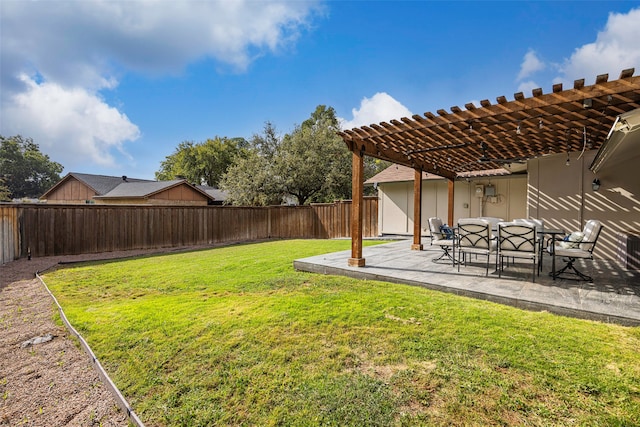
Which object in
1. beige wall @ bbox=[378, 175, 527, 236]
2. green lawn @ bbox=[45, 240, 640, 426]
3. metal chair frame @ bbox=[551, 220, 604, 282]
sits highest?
beige wall @ bbox=[378, 175, 527, 236]

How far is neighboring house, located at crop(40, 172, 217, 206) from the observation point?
65.4ft

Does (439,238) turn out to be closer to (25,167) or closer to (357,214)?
(357,214)

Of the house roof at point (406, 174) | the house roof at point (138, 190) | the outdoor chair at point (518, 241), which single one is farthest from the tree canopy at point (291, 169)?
the outdoor chair at point (518, 241)

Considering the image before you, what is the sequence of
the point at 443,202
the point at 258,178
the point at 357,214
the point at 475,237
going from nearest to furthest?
the point at 475,237, the point at 357,214, the point at 443,202, the point at 258,178

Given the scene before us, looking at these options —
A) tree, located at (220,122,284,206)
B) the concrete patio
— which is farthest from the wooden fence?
the concrete patio

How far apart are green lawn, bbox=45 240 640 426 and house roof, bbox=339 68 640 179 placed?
8.69ft

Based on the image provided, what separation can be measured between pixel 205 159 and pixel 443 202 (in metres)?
27.4

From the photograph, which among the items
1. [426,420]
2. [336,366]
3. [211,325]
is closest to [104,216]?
[211,325]

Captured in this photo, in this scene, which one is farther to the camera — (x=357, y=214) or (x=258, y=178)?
(x=258, y=178)

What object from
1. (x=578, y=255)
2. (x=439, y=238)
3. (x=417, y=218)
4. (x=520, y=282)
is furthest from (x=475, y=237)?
(x=417, y=218)

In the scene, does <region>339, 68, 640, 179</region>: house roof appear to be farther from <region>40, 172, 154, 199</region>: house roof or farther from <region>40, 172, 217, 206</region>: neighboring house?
<region>40, 172, 154, 199</region>: house roof

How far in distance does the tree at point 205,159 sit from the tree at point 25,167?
2304 centimetres

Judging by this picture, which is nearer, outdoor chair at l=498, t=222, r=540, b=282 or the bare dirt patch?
the bare dirt patch

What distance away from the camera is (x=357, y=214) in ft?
19.1
